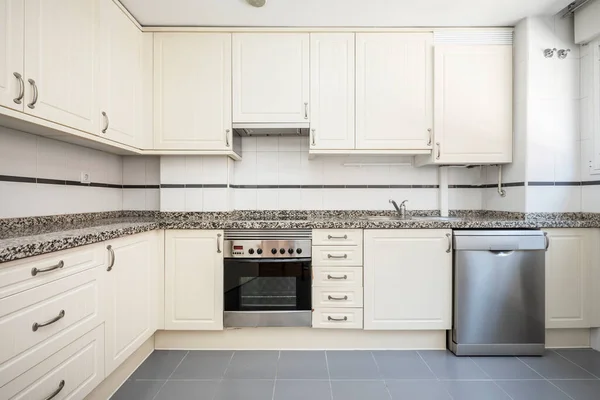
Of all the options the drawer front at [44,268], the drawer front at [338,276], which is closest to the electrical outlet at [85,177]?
the drawer front at [44,268]

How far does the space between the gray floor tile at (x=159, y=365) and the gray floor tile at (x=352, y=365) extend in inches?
40.3

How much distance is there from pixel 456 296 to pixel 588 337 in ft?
3.59

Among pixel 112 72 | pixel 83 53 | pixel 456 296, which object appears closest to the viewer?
pixel 83 53

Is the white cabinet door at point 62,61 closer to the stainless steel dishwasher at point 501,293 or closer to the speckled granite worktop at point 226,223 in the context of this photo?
the speckled granite worktop at point 226,223

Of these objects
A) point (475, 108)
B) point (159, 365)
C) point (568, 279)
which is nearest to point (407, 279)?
point (568, 279)

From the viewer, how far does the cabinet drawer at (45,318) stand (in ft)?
3.53

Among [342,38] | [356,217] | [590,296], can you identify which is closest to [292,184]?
[356,217]

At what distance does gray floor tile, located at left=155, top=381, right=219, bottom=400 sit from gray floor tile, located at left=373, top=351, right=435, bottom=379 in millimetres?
1034

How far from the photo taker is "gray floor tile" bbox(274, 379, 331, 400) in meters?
1.75

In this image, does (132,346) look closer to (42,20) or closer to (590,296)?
(42,20)

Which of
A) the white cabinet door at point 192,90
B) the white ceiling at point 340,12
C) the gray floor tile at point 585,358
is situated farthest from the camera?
the white cabinet door at point 192,90

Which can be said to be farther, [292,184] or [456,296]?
[292,184]

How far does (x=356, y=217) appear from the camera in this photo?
9.11ft

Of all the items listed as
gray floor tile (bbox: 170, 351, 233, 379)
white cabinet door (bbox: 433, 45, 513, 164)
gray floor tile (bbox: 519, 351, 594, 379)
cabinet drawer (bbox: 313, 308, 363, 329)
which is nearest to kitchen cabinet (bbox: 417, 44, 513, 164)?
white cabinet door (bbox: 433, 45, 513, 164)
